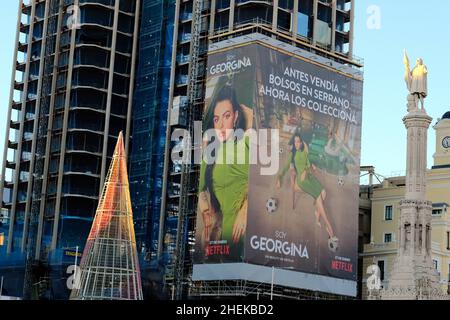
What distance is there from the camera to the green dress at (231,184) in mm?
89000

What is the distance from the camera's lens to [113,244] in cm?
7356

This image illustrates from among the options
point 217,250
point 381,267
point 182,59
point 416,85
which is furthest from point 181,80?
point 416,85

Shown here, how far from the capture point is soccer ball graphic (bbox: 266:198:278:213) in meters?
89.8

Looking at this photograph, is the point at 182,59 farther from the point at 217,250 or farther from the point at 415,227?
the point at 415,227

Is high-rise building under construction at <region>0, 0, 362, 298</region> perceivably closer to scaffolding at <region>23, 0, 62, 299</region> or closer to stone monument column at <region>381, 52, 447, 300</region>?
scaffolding at <region>23, 0, 62, 299</region>

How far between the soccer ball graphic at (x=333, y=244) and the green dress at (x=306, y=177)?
4.81 meters

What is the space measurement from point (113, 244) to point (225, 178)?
800 inches

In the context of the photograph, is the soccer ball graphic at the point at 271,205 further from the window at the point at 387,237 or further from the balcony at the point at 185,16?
the balcony at the point at 185,16

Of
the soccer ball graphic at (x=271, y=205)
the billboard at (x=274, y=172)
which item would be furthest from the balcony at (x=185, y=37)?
the soccer ball graphic at (x=271, y=205)

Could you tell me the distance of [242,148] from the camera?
90312 millimetres

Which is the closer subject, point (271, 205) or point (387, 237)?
point (271, 205)

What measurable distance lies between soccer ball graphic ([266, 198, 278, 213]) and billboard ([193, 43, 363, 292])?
96 mm

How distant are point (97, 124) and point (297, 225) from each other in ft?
110
